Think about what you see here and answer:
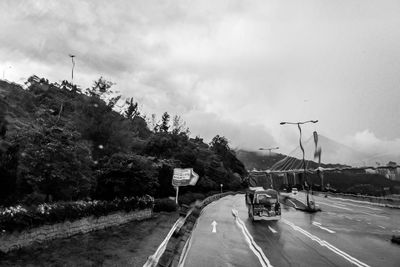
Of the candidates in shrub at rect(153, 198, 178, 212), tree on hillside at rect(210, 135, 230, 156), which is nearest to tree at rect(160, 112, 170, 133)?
tree on hillside at rect(210, 135, 230, 156)

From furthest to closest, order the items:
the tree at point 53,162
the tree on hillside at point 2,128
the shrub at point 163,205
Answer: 1. the shrub at point 163,205
2. the tree on hillside at point 2,128
3. the tree at point 53,162

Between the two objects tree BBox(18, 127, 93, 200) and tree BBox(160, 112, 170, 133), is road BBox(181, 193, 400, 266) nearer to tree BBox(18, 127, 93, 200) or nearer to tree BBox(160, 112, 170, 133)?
tree BBox(18, 127, 93, 200)

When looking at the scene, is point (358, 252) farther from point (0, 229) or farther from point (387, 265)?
point (0, 229)

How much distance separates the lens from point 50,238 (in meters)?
14.0

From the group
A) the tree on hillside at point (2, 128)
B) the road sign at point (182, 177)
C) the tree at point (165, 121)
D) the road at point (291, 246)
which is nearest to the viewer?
the road at point (291, 246)

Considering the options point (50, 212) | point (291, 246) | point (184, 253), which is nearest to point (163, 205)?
point (184, 253)

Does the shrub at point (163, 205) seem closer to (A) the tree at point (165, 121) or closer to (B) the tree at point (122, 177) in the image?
(B) the tree at point (122, 177)

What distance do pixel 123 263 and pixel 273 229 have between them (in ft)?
41.9

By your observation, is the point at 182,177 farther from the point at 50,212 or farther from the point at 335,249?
the point at 335,249

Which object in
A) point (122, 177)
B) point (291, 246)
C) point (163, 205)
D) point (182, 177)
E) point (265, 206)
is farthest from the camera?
point (182, 177)

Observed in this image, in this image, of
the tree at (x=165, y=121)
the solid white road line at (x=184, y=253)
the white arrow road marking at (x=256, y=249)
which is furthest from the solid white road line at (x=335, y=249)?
the tree at (x=165, y=121)

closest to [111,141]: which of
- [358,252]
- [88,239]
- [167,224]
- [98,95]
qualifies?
[98,95]

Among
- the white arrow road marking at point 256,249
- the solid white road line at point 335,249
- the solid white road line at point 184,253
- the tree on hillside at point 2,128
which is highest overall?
the tree on hillside at point 2,128

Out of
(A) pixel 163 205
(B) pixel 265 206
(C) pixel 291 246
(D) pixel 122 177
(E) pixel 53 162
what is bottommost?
(C) pixel 291 246
